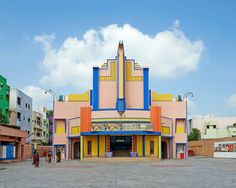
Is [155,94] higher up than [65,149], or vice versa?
[155,94]

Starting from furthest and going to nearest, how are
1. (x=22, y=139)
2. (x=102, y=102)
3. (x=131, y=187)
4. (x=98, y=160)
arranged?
(x=102, y=102) → (x=22, y=139) → (x=98, y=160) → (x=131, y=187)

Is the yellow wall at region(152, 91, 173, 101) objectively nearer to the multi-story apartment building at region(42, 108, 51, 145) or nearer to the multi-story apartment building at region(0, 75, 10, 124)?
the multi-story apartment building at region(0, 75, 10, 124)

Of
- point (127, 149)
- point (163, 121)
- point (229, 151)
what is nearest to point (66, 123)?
point (127, 149)

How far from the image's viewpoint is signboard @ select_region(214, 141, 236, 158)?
6116 cm

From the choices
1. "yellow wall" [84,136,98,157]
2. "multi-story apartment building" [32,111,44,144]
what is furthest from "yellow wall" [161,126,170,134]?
"multi-story apartment building" [32,111,44,144]

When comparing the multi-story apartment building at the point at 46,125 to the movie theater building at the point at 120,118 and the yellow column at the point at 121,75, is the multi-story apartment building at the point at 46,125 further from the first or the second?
the yellow column at the point at 121,75

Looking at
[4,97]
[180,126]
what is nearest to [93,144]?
[180,126]

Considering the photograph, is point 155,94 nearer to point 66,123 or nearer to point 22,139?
point 66,123

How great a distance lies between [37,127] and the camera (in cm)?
10525

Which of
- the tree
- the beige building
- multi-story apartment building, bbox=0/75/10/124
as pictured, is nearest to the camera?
multi-story apartment building, bbox=0/75/10/124

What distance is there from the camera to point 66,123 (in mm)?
64688

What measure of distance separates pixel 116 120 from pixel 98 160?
6.88 meters

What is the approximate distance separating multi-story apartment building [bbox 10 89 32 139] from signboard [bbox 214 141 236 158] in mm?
44365

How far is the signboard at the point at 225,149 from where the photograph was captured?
2408 inches
